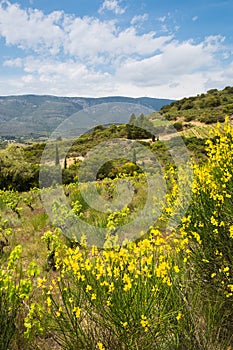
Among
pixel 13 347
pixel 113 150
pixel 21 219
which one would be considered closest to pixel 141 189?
pixel 21 219

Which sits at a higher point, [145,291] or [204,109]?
[204,109]

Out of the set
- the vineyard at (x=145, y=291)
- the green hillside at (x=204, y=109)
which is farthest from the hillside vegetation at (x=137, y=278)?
the green hillside at (x=204, y=109)

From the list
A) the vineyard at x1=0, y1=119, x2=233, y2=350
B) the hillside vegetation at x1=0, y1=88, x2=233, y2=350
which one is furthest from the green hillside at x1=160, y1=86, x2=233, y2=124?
the vineyard at x1=0, y1=119, x2=233, y2=350

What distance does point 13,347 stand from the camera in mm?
2680

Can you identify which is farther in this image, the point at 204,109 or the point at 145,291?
the point at 204,109

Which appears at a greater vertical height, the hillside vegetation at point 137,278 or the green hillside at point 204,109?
the green hillside at point 204,109

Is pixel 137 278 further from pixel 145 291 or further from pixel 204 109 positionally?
pixel 204 109

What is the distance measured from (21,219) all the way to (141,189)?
12.2ft

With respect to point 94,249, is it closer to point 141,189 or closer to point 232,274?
point 232,274

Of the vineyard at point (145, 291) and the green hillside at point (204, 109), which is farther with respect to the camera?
the green hillside at point (204, 109)

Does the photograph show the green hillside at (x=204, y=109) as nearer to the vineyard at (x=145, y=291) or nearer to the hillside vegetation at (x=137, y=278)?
the hillside vegetation at (x=137, y=278)

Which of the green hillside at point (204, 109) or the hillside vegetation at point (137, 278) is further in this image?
the green hillside at point (204, 109)

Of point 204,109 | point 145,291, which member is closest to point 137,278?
point 145,291

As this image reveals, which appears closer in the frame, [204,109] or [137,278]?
[137,278]
